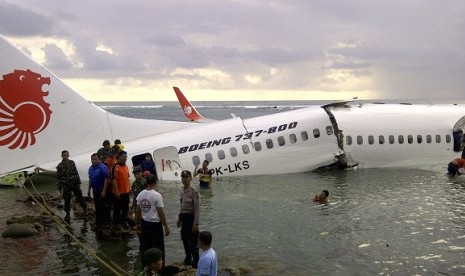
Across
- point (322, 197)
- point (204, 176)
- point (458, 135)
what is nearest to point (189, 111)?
point (458, 135)

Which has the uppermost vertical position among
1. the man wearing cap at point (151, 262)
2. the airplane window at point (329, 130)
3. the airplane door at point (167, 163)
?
the airplane window at point (329, 130)

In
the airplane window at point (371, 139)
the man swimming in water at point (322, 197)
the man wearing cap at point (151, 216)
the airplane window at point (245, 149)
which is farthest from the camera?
the airplane window at point (371, 139)

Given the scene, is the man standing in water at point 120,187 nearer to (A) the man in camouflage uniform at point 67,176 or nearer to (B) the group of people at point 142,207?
(B) the group of people at point 142,207

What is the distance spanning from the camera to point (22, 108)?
56.8ft

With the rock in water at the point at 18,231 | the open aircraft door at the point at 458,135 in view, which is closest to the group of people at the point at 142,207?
the rock in water at the point at 18,231

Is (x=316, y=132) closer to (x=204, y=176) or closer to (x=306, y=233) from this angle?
(x=204, y=176)

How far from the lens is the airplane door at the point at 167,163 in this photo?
1909cm

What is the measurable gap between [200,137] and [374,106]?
9.75m

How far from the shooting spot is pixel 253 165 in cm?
2023

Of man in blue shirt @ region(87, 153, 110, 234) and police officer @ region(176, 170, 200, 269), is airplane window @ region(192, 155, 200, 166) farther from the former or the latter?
police officer @ region(176, 170, 200, 269)

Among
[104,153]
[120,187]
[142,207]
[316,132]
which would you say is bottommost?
→ [142,207]

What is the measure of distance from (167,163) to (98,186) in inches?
301

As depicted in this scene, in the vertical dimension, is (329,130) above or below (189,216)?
above

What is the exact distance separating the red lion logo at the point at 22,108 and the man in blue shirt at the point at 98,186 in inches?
277
